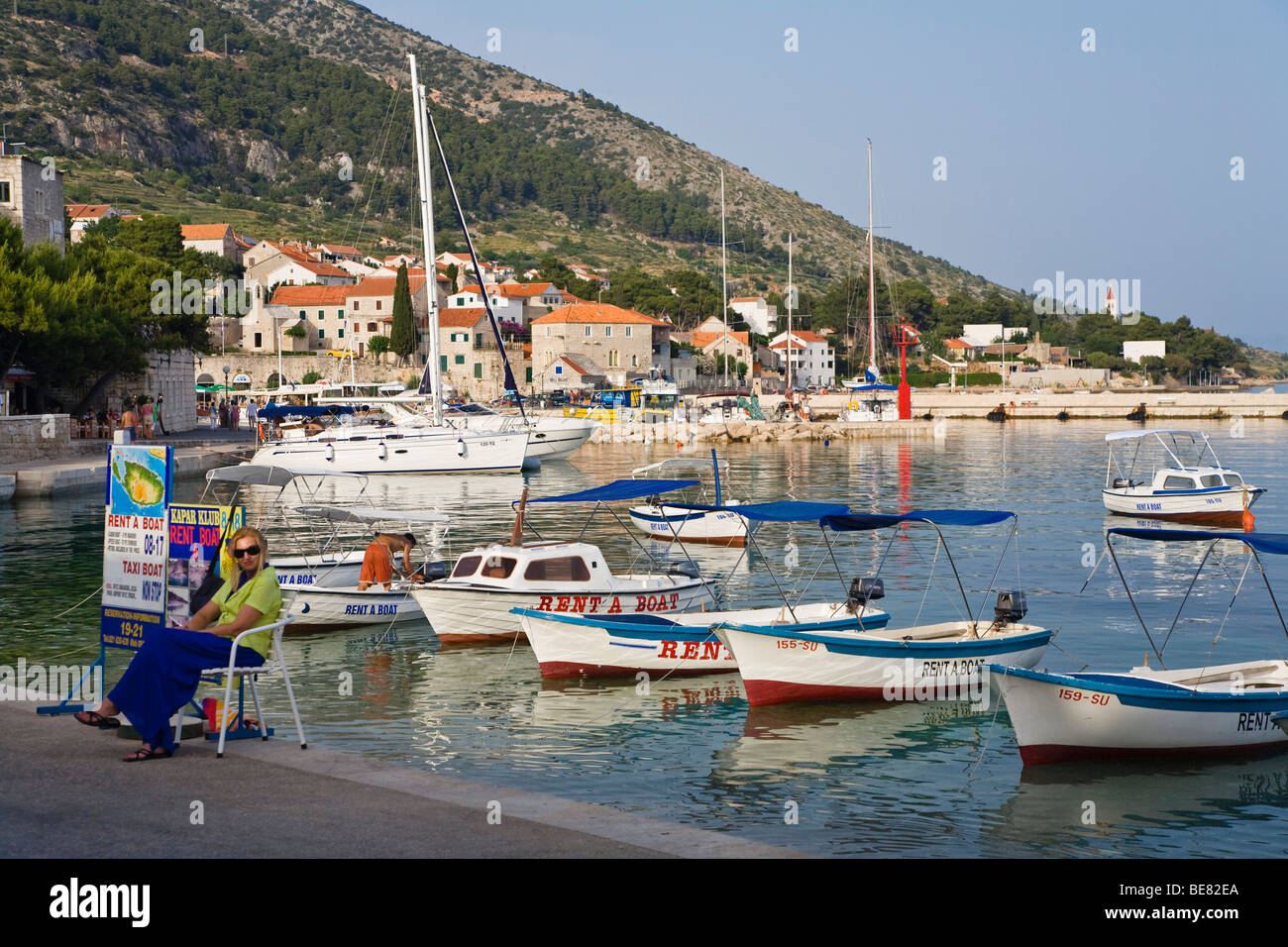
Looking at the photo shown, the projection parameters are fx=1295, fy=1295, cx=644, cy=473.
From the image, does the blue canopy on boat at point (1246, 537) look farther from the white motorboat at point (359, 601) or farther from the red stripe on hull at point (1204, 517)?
the red stripe on hull at point (1204, 517)

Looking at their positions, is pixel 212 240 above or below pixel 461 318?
above

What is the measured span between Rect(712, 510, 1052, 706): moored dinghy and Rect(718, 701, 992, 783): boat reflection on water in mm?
189

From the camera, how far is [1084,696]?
46.3ft

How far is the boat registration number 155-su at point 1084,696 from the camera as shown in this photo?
1407 cm

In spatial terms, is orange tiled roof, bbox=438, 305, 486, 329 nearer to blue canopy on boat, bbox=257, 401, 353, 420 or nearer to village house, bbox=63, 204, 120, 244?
village house, bbox=63, 204, 120, 244

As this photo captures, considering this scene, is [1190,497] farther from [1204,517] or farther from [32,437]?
[32,437]

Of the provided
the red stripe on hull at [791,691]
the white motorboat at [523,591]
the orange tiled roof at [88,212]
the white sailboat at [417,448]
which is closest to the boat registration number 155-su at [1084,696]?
the red stripe on hull at [791,691]

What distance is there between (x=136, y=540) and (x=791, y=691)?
28.8 ft

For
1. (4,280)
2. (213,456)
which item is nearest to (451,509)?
(213,456)

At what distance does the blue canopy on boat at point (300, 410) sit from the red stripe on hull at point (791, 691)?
167 feet

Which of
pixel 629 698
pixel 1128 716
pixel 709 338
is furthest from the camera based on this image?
pixel 709 338

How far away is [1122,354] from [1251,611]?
597 ft

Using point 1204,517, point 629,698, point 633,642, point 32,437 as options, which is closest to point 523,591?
point 633,642

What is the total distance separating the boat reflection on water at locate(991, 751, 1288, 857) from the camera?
12.0 meters
